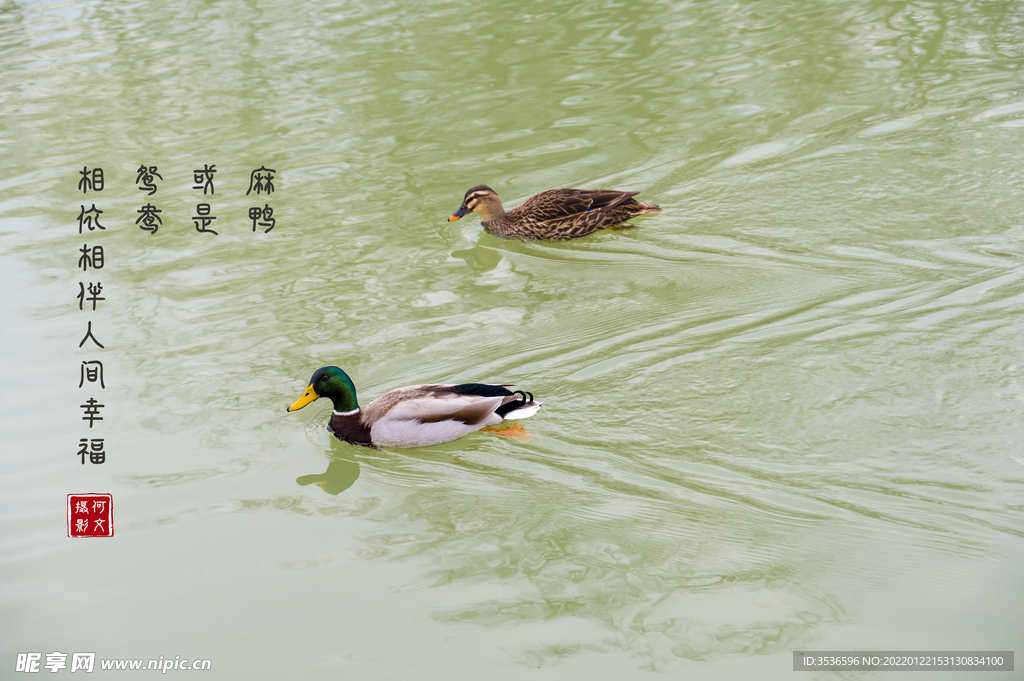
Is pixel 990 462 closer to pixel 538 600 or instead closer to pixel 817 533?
pixel 817 533

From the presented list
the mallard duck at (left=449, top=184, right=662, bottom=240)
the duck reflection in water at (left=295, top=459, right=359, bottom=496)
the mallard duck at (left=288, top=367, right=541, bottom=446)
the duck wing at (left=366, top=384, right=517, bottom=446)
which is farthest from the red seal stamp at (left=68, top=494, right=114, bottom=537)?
the mallard duck at (left=449, top=184, right=662, bottom=240)

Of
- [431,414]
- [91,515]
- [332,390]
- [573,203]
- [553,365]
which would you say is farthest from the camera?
[573,203]

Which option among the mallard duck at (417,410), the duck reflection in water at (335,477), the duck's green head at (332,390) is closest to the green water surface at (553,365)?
the duck reflection in water at (335,477)

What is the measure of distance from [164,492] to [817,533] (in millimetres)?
3638

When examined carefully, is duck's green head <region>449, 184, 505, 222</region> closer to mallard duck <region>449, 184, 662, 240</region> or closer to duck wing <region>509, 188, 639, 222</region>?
mallard duck <region>449, 184, 662, 240</region>

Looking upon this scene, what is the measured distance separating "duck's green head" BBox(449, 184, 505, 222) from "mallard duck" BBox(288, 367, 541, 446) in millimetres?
3077

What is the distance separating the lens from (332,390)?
229 inches

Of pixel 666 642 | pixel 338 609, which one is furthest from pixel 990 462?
pixel 338 609

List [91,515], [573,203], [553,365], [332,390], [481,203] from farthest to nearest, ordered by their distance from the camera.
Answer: [481,203]
[573,203]
[553,365]
[332,390]
[91,515]

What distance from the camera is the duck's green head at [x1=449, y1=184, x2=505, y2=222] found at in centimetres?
849

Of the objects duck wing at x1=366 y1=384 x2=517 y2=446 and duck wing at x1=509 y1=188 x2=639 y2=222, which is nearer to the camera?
duck wing at x1=366 y1=384 x2=517 y2=446

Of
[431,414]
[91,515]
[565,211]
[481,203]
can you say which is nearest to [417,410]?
[431,414]

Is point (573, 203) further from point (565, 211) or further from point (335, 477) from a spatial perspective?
point (335, 477)

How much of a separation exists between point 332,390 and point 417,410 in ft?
1.88
